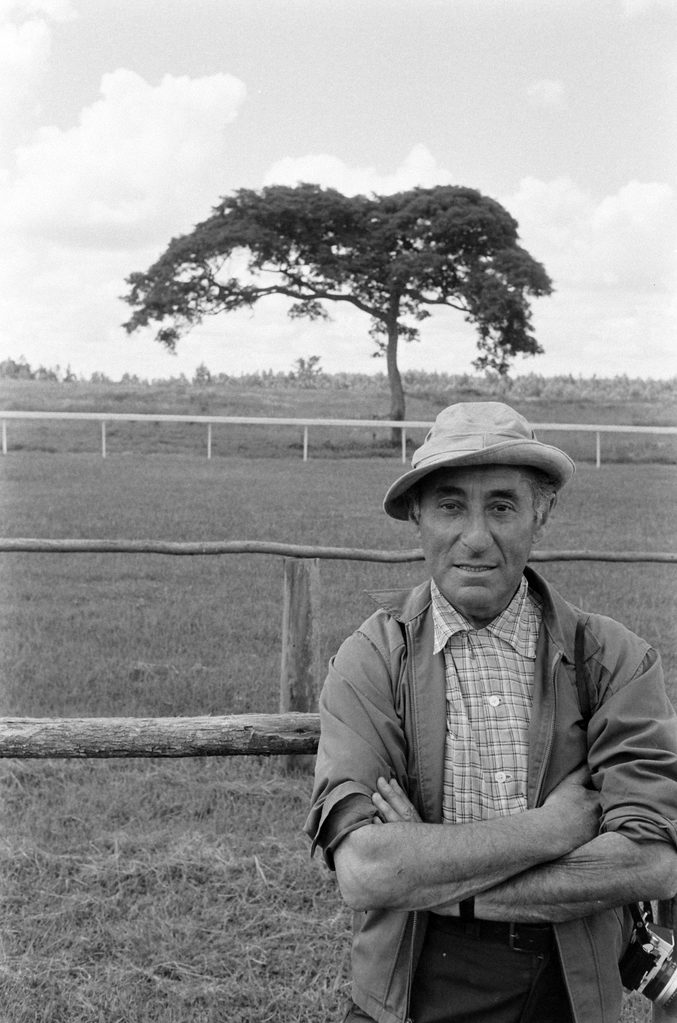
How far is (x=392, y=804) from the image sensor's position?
1.77 metres

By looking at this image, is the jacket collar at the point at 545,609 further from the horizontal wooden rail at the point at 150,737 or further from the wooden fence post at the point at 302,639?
the wooden fence post at the point at 302,639

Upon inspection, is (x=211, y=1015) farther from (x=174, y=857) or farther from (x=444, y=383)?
(x=444, y=383)

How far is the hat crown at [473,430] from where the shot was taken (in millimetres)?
1853

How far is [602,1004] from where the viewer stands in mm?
1790

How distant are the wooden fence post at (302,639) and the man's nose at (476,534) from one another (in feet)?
9.62

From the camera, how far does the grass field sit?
3049 millimetres

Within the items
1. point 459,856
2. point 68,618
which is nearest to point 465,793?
point 459,856

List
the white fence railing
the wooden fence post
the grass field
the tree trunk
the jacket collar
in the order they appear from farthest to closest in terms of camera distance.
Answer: the tree trunk, the white fence railing, the wooden fence post, the grass field, the jacket collar

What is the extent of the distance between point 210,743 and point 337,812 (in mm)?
787

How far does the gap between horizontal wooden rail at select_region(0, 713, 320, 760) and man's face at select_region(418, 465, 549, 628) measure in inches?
27.9

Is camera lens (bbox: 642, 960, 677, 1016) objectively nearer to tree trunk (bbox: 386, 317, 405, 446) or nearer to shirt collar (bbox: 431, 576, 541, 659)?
shirt collar (bbox: 431, 576, 541, 659)

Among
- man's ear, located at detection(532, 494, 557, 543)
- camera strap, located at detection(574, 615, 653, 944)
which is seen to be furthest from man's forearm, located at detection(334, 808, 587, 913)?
man's ear, located at detection(532, 494, 557, 543)

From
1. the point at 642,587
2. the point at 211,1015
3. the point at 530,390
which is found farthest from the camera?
the point at 530,390

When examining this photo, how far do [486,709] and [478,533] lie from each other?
0.32 metres
